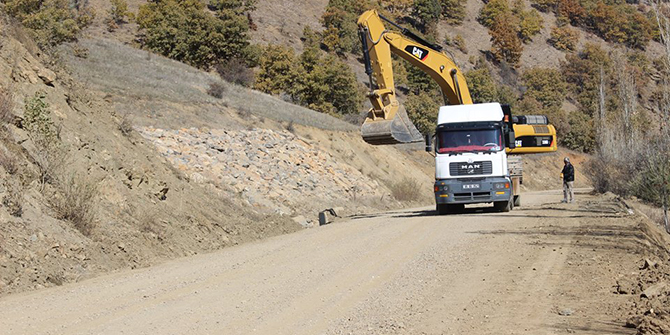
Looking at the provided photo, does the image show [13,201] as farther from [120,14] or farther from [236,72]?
[120,14]

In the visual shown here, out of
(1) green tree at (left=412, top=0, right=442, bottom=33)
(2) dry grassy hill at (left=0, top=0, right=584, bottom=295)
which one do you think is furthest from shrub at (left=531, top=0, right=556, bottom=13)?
(2) dry grassy hill at (left=0, top=0, right=584, bottom=295)

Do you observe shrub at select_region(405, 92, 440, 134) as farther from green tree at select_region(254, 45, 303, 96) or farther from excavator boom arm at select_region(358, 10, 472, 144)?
excavator boom arm at select_region(358, 10, 472, 144)

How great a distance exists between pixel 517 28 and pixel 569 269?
432 feet

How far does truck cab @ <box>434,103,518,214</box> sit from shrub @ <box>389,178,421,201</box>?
50.9 feet

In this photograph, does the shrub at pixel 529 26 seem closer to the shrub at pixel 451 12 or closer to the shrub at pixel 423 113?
the shrub at pixel 451 12

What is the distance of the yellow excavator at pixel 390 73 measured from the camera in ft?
80.5

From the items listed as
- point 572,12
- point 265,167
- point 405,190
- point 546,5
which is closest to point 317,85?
Answer: point 405,190

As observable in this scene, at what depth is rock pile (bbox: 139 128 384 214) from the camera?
28031 millimetres

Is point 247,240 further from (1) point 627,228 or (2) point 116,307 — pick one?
(2) point 116,307

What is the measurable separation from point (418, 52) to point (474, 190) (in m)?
6.18

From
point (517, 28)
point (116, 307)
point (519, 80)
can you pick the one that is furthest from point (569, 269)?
point (517, 28)

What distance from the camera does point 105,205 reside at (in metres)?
17.6

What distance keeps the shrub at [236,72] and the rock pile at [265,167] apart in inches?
1075

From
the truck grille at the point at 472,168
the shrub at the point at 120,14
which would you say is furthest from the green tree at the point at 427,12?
the truck grille at the point at 472,168
